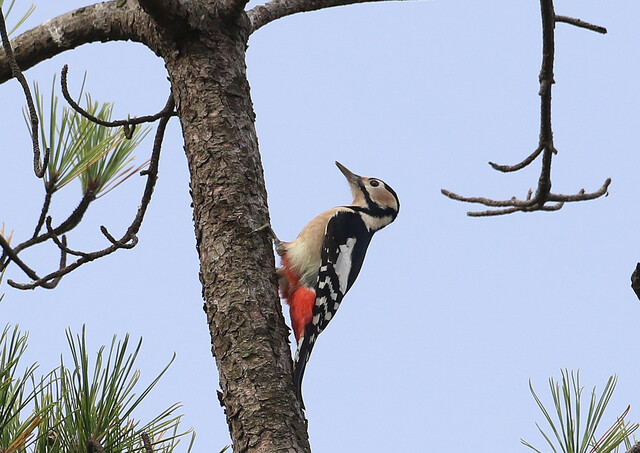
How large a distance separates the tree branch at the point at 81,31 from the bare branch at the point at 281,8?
0.38 metres

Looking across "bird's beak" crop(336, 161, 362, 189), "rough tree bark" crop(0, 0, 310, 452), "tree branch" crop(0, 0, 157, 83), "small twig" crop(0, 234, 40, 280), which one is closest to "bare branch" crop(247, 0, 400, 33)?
"rough tree bark" crop(0, 0, 310, 452)

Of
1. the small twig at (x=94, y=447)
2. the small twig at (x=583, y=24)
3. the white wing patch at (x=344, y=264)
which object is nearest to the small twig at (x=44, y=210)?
the small twig at (x=94, y=447)

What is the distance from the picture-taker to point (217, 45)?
2.64 m

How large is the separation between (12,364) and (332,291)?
1.78 meters

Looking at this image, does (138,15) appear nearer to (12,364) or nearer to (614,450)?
(12,364)

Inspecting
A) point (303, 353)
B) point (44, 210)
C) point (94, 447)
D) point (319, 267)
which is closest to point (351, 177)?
point (319, 267)

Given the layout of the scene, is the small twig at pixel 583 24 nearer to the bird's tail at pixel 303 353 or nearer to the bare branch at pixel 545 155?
the bare branch at pixel 545 155

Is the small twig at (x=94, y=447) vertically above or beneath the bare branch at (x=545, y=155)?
beneath

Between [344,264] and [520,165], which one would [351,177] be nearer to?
[344,264]

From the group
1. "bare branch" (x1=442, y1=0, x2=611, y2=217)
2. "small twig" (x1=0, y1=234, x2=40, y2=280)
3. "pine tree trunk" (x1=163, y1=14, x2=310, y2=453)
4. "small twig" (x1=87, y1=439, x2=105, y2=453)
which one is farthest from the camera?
"small twig" (x1=0, y1=234, x2=40, y2=280)

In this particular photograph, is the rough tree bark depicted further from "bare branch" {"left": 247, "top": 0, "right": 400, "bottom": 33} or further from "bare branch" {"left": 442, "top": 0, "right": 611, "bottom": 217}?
"bare branch" {"left": 442, "top": 0, "right": 611, "bottom": 217}

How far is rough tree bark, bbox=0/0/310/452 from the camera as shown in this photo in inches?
91.3

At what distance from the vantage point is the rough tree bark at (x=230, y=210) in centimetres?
232

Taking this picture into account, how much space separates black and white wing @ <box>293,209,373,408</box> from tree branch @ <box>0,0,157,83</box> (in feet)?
4.40
